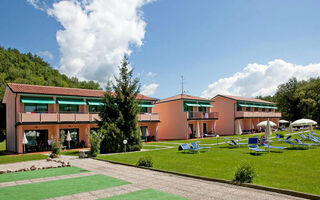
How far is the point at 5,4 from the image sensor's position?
1814 cm

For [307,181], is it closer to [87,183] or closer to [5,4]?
A: [87,183]

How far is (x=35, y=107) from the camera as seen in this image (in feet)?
79.1

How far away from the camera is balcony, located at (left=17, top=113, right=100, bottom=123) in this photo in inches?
864

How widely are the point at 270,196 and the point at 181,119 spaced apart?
27661 millimetres

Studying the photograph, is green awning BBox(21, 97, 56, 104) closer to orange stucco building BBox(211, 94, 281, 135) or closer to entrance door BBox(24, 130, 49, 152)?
entrance door BBox(24, 130, 49, 152)

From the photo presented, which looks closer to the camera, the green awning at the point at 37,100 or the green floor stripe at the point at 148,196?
the green floor stripe at the point at 148,196

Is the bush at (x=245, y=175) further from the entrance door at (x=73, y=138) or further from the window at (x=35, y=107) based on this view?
the window at (x=35, y=107)

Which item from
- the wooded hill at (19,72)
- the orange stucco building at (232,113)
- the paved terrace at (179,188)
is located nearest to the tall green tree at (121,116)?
the paved terrace at (179,188)


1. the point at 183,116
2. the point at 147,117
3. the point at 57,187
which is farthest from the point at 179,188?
the point at 183,116

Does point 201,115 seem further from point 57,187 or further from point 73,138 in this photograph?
point 57,187

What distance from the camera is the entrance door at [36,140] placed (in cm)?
2358

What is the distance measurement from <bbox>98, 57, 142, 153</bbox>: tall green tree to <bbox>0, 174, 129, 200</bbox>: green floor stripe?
393 inches

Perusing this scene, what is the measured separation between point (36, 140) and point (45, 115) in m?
3.15

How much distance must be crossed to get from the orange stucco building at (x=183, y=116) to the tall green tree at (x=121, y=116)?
13.6 metres
